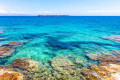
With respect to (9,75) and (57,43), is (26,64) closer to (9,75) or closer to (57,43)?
(9,75)

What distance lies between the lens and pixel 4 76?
9.81 m

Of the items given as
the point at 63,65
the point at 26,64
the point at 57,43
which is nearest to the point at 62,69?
the point at 63,65

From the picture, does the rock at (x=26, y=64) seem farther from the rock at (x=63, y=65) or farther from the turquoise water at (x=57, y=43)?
the rock at (x=63, y=65)

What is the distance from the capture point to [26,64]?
1248 cm

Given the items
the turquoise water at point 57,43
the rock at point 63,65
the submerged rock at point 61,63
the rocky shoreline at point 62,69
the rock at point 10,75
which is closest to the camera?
the rock at point 10,75

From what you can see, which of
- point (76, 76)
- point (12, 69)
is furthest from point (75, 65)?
point (12, 69)

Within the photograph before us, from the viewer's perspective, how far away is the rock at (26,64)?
11714 mm

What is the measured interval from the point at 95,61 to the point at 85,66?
2.15 metres

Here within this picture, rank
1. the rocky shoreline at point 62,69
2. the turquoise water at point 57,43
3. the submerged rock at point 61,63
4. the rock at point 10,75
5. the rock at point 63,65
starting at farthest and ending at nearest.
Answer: the turquoise water at point 57,43 < the submerged rock at point 61,63 < the rock at point 63,65 < the rocky shoreline at point 62,69 < the rock at point 10,75

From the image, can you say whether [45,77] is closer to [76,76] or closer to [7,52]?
[76,76]

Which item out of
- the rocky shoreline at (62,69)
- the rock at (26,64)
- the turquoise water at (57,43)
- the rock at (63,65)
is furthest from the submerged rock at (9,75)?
the rock at (63,65)

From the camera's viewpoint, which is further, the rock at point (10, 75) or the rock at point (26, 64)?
the rock at point (26, 64)

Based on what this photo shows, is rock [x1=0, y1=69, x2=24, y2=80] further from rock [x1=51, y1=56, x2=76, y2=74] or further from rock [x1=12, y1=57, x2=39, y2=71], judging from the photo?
rock [x1=51, y1=56, x2=76, y2=74]

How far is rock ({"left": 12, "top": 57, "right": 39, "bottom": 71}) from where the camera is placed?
1171 centimetres
